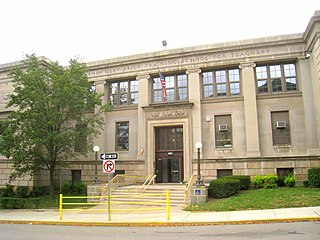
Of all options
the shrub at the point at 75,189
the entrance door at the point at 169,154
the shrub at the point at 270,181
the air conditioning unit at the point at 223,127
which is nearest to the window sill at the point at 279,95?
the air conditioning unit at the point at 223,127

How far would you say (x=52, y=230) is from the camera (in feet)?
37.7

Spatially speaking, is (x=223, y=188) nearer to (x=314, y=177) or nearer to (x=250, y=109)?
(x=314, y=177)

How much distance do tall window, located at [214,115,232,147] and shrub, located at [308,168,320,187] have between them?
6012mm

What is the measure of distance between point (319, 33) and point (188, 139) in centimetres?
1164

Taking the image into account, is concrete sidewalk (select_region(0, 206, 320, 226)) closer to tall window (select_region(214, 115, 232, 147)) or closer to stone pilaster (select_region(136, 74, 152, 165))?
tall window (select_region(214, 115, 232, 147))

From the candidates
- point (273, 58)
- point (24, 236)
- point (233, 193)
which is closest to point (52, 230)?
point (24, 236)

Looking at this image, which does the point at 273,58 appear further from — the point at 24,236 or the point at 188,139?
the point at 24,236

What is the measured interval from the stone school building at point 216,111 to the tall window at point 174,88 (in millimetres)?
86

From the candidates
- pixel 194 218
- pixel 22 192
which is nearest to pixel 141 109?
pixel 22 192

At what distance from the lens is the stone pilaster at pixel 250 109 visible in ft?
73.3

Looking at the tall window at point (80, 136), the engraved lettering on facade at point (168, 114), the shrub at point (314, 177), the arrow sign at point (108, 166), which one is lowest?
the shrub at point (314, 177)

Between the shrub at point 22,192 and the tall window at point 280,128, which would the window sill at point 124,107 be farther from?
the tall window at point 280,128

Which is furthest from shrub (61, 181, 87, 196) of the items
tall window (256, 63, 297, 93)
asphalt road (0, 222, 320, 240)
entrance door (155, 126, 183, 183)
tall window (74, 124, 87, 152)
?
tall window (256, 63, 297, 93)

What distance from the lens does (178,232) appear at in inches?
404
